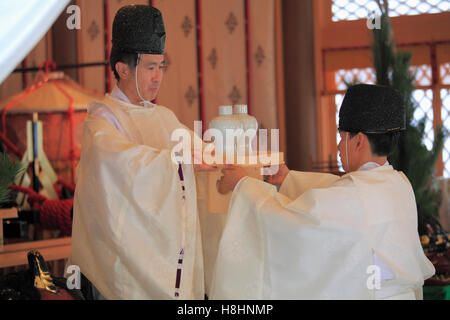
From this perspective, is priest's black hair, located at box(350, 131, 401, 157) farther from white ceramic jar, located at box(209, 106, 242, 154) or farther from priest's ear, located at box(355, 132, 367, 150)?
white ceramic jar, located at box(209, 106, 242, 154)

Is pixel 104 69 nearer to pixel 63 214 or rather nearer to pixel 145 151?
pixel 63 214

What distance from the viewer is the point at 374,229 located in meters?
2.17

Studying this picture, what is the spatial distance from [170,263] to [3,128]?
8.91 ft

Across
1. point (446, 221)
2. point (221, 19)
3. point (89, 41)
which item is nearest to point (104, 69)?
point (89, 41)

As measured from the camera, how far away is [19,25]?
1.68 metres

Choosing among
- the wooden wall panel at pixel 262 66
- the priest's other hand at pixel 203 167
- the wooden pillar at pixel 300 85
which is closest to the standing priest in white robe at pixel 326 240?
the priest's other hand at pixel 203 167

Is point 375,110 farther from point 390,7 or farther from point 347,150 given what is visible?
point 390,7

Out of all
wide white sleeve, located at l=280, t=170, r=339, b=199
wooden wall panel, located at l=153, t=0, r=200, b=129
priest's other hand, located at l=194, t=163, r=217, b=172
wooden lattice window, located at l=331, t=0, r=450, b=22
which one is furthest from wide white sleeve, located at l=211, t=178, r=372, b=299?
wooden lattice window, located at l=331, t=0, r=450, b=22

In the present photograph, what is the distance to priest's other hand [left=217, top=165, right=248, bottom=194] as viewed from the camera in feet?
7.51

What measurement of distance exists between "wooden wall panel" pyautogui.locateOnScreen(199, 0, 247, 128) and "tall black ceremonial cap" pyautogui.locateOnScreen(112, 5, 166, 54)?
3101 millimetres

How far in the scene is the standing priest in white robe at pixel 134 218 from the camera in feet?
7.30

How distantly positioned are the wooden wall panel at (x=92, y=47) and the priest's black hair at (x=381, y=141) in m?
3.61

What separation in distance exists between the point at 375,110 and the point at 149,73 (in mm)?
922

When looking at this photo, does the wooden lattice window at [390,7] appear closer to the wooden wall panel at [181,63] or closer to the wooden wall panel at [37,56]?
the wooden wall panel at [181,63]
